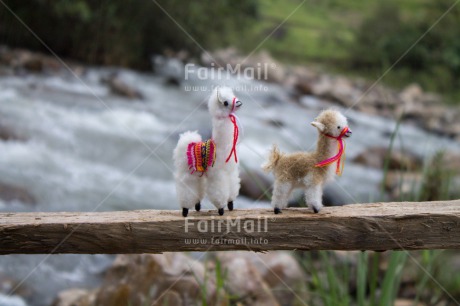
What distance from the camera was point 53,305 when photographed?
2.96 m

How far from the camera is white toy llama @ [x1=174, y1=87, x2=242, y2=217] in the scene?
1439 millimetres

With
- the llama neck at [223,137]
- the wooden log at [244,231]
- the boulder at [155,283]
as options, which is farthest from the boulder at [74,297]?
the llama neck at [223,137]

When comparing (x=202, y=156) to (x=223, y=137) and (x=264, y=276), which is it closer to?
(x=223, y=137)

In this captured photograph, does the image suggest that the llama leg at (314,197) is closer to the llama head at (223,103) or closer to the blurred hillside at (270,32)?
the llama head at (223,103)

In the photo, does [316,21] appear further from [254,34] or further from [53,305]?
[53,305]

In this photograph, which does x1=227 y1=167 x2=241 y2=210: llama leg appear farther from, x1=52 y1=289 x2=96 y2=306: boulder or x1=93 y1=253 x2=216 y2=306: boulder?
x1=52 y1=289 x2=96 y2=306: boulder

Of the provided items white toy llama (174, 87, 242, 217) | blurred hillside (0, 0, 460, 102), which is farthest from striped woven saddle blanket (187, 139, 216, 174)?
blurred hillside (0, 0, 460, 102)

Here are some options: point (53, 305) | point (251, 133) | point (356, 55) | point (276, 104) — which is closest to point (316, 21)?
point (356, 55)

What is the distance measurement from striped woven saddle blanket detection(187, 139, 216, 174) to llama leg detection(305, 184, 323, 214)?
28cm

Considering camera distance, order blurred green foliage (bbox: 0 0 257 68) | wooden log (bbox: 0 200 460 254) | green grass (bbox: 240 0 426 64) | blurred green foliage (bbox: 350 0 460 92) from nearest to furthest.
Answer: wooden log (bbox: 0 200 460 254) → blurred green foliage (bbox: 0 0 257 68) → blurred green foliage (bbox: 350 0 460 92) → green grass (bbox: 240 0 426 64)

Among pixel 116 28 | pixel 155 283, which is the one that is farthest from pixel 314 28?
pixel 155 283

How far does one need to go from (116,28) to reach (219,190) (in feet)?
26.7

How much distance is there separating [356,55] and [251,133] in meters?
9.34

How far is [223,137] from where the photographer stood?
145cm
